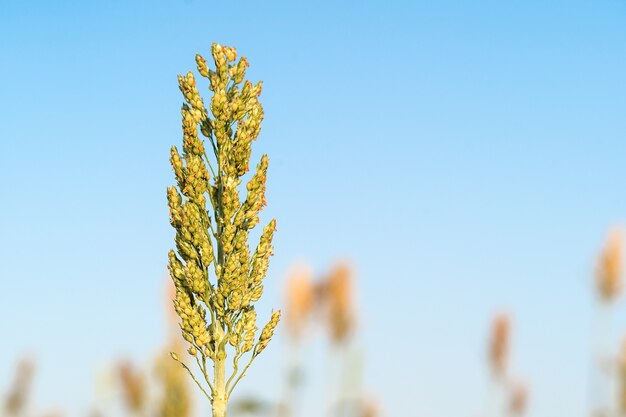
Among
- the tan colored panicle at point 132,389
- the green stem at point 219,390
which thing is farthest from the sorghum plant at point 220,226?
the tan colored panicle at point 132,389

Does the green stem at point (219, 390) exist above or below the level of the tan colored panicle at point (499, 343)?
below

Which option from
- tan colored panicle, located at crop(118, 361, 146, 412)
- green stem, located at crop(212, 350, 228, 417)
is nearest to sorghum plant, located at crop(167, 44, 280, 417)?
green stem, located at crop(212, 350, 228, 417)

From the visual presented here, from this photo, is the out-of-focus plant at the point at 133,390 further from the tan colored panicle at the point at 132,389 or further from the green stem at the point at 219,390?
the green stem at the point at 219,390

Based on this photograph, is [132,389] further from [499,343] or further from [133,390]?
[499,343]

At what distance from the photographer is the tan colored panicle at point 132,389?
2269cm

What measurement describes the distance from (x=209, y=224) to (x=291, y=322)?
8.66 metres

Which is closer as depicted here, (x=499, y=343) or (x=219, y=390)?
(x=219, y=390)

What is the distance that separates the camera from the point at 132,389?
22.7 meters

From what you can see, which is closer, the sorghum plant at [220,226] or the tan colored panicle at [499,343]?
the sorghum plant at [220,226]

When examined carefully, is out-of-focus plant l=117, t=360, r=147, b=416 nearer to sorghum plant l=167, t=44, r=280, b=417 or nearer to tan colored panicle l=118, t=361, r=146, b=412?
tan colored panicle l=118, t=361, r=146, b=412

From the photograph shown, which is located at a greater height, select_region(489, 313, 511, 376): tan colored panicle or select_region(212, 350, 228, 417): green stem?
select_region(489, 313, 511, 376): tan colored panicle

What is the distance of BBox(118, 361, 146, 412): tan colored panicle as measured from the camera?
22.7 metres

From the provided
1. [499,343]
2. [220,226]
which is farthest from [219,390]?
[499,343]

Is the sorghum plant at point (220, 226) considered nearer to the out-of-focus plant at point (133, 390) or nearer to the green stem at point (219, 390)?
the green stem at point (219, 390)
